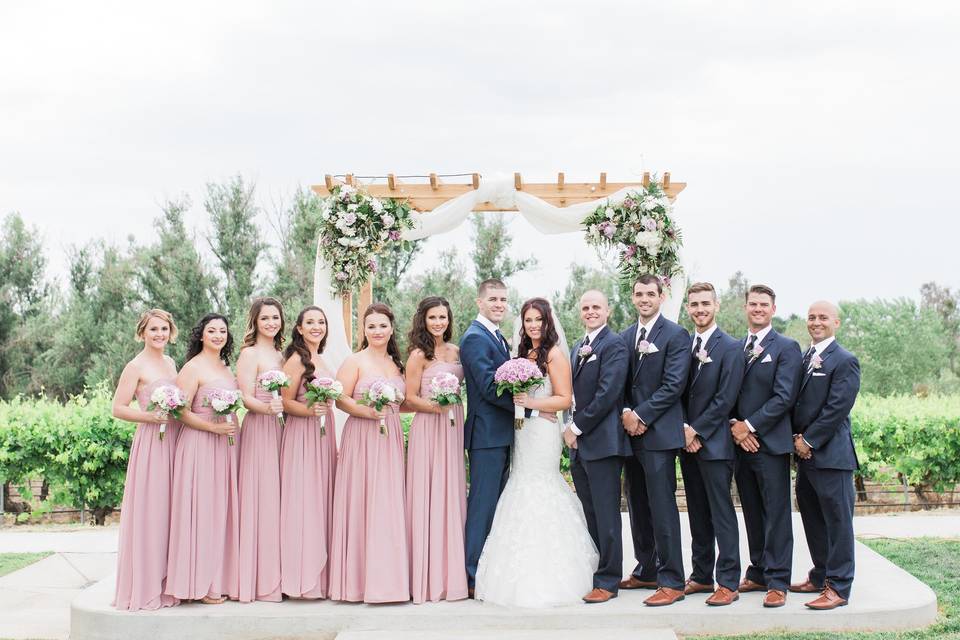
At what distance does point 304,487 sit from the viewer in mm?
6332

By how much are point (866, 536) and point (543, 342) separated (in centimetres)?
516

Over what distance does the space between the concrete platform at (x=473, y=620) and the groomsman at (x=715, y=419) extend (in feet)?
0.86

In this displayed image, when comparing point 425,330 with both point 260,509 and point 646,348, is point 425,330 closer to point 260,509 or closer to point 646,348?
point 646,348

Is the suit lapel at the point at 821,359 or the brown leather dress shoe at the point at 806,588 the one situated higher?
the suit lapel at the point at 821,359

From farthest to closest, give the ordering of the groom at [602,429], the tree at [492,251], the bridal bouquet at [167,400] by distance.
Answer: the tree at [492,251]
the groom at [602,429]
the bridal bouquet at [167,400]

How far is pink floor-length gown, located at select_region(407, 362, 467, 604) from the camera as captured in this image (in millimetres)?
6320

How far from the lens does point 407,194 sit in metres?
9.39

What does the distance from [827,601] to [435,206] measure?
543 cm

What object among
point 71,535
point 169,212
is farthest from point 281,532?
point 169,212

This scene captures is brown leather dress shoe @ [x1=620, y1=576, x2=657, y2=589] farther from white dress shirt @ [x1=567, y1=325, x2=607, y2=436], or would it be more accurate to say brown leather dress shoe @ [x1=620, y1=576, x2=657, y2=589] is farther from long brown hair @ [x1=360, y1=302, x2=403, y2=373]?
long brown hair @ [x1=360, y1=302, x2=403, y2=373]

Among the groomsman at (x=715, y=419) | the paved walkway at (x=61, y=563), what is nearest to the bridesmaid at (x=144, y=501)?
the paved walkway at (x=61, y=563)

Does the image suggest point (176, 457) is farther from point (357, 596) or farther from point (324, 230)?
point (324, 230)

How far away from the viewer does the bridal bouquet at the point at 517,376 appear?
5957 millimetres

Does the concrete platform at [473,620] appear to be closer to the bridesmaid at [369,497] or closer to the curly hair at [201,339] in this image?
the bridesmaid at [369,497]
